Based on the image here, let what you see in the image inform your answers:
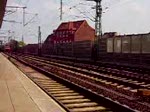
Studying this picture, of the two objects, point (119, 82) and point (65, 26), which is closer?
point (119, 82)

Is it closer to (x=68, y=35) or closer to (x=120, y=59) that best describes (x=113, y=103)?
(x=120, y=59)

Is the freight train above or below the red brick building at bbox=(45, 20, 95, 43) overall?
below

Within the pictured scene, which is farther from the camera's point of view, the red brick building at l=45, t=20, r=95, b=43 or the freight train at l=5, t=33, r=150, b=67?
the red brick building at l=45, t=20, r=95, b=43

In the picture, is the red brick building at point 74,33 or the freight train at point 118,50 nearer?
the freight train at point 118,50

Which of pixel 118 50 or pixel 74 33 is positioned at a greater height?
pixel 74 33

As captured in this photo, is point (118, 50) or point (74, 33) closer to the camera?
point (118, 50)

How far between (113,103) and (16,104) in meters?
2.54

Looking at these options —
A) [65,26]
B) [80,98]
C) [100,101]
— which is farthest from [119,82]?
[65,26]

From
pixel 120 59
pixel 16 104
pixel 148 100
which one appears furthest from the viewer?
pixel 120 59

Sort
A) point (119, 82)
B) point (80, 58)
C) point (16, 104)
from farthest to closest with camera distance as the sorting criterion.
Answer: point (80, 58) → point (119, 82) → point (16, 104)

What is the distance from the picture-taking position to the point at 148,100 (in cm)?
1105

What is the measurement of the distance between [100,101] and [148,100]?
1.40 metres

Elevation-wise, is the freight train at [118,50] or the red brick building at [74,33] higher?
the red brick building at [74,33]

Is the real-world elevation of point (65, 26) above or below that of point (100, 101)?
above
